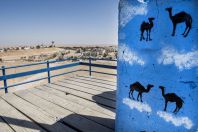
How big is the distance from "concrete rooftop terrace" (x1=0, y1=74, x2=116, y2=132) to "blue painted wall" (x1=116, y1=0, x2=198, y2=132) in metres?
1.18

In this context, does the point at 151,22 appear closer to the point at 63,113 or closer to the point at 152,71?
the point at 152,71

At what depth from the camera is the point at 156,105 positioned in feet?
7.50

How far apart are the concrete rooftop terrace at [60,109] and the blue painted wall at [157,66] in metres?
1.18

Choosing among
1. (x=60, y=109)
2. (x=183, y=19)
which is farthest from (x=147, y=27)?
(x=60, y=109)

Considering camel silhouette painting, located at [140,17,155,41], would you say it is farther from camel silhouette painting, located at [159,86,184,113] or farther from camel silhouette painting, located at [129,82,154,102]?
camel silhouette painting, located at [159,86,184,113]

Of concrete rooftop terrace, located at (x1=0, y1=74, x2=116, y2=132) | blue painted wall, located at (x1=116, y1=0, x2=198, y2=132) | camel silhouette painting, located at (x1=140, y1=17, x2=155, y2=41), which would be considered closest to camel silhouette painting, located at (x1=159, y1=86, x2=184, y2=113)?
blue painted wall, located at (x1=116, y1=0, x2=198, y2=132)

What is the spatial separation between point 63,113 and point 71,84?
2716 millimetres

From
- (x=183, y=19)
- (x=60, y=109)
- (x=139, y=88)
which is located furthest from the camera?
(x=60, y=109)

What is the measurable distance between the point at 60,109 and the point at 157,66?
287 cm

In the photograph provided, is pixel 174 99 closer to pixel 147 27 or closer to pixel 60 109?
pixel 147 27

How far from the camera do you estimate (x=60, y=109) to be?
4.30 meters

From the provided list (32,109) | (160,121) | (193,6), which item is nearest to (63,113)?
(32,109)

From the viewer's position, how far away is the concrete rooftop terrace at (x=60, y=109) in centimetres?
349

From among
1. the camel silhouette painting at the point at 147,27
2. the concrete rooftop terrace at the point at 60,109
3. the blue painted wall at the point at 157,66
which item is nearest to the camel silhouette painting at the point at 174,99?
the blue painted wall at the point at 157,66
